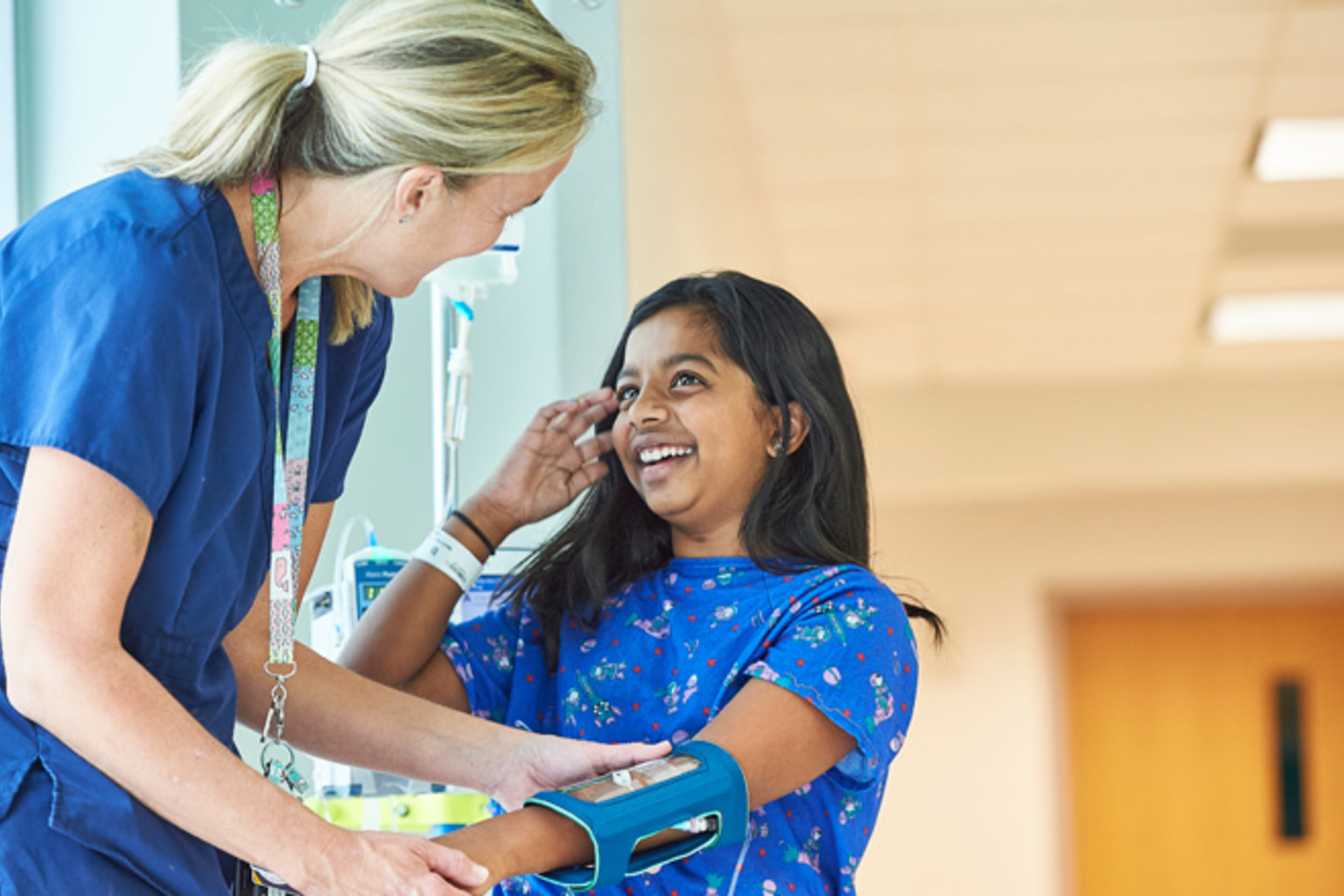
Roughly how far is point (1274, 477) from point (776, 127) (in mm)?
2498

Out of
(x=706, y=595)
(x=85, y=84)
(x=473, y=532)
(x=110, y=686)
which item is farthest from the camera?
(x=85, y=84)

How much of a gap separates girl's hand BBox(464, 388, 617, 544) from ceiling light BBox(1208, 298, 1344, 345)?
3579 millimetres

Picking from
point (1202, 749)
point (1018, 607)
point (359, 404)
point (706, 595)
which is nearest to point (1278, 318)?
point (1018, 607)

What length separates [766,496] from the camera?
162cm

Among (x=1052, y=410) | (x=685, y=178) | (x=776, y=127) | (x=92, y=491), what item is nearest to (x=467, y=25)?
(x=92, y=491)

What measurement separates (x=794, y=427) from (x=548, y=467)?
270mm

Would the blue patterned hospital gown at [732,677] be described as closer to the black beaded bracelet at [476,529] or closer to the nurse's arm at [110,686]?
the black beaded bracelet at [476,529]

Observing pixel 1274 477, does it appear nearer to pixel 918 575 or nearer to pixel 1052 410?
pixel 1052 410

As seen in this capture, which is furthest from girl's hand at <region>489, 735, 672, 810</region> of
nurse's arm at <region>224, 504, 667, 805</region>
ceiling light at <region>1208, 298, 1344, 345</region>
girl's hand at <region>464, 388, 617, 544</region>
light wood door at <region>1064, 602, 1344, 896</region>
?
light wood door at <region>1064, 602, 1344, 896</region>

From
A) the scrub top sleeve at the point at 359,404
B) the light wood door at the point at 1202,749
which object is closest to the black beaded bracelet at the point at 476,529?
the scrub top sleeve at the point at 359,404

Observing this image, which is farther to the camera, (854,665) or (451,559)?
(451,559)

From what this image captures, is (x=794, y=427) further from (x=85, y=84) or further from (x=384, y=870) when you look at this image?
(x=85, y=84)

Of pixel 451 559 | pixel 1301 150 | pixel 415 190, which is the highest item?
pixel 1301 150

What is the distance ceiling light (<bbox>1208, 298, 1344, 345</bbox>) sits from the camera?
16.0 ft
